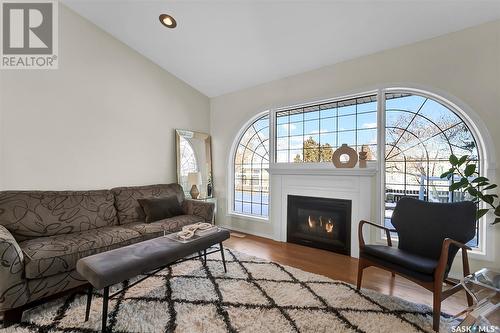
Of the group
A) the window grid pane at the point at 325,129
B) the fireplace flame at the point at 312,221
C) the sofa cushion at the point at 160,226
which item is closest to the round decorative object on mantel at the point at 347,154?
the window grid pane at the point at 325,129

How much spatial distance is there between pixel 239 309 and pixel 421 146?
274cm

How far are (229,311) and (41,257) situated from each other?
158 cm

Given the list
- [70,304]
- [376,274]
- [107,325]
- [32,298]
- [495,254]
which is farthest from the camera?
[376,274]

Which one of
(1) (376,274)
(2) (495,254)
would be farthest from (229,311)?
(2) (495,254)

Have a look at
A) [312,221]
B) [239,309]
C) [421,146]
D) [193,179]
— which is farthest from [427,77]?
[193,179]

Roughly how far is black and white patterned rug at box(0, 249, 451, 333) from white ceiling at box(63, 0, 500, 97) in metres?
2.76

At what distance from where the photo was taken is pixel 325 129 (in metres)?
3.45

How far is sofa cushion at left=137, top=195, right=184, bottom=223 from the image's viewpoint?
121 inches

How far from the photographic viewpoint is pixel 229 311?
6.04 ft

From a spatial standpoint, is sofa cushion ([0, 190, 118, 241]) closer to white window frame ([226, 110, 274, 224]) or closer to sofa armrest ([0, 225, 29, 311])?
sofa armrest ([0, 225, 29, 311])

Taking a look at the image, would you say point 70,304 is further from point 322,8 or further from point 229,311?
point 322,8

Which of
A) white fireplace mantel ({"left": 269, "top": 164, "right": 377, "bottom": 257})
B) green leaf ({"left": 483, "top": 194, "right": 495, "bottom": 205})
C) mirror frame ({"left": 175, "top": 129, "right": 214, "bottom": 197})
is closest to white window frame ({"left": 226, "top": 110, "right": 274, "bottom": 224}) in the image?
white fireplace mantel ({"left": 269, "top": 164, "right": 377, "bottom": 257})

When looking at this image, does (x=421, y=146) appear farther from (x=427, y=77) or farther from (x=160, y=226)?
(x=160, y=226)

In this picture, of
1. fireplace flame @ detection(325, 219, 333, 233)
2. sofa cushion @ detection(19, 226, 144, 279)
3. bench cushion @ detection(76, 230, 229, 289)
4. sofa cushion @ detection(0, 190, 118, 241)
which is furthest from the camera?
fireplace flame @ detection(325, 219, 333, 233)
